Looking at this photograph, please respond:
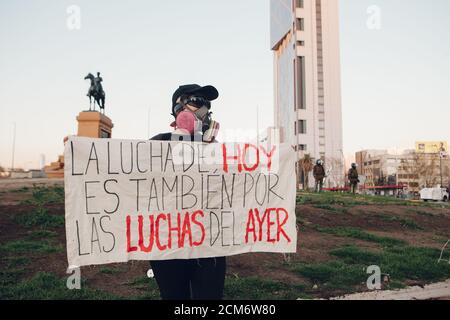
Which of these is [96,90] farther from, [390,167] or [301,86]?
[390,167]

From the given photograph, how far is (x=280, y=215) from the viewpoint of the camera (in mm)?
4098

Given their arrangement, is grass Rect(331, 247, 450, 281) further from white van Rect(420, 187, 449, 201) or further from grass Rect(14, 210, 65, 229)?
white van Rect(420, 187, 449, 201)

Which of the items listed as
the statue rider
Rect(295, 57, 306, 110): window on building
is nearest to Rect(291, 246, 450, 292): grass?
the statue rider

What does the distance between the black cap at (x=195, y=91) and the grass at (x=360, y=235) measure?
5773mm

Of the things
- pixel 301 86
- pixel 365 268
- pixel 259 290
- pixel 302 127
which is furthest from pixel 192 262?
pixel 301 86

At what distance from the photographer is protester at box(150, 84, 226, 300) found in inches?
122

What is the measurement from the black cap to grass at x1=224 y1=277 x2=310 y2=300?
2.36 metres

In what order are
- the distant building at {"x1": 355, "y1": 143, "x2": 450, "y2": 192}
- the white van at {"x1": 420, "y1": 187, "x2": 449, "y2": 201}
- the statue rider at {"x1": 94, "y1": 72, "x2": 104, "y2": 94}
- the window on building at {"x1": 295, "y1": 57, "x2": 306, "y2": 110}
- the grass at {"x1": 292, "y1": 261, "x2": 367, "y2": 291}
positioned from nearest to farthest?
the grass at {"x1": 292, "y1": 261, "x2": 367, "y2": 291}, the statue rider at {"x1": 94, "y1": 72, "x2": 104, "y2": 94}, the white van at {"x1": 420, "y1": 187, "x2": 449, "y2": 201}, the window on building at {"x1": 295, "y1": 57, "x2": 306, "y2": 110}, the distant building at {"x1": 355, "y1": 143, "x2": 450, "y2": 192}

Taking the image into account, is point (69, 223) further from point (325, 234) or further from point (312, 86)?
point (312, 86)

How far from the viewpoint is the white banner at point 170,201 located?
11.5ft

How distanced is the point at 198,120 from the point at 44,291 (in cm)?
277

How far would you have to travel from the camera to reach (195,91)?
3445mm

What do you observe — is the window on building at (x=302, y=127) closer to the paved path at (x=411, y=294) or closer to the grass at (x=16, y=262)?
the paved path at (x=411, y=294)
